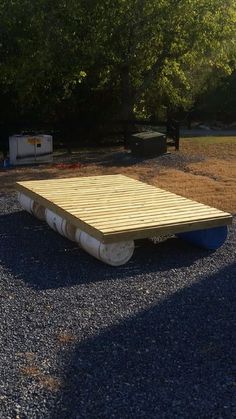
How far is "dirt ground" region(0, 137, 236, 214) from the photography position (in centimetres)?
1001

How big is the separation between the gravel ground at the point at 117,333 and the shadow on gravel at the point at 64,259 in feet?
0.04

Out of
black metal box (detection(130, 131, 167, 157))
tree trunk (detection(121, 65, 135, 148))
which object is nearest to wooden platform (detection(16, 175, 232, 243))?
black metal box (detection(130, 131, 167, 157))

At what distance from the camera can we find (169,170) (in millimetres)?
12453

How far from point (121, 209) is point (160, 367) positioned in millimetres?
2965

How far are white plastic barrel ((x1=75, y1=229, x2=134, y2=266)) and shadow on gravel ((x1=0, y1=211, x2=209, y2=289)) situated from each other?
0.08 meters

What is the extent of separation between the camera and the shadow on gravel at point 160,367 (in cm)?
331

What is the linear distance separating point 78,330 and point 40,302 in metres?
0.65

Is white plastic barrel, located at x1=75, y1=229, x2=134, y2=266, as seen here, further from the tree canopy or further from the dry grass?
the tree canopy

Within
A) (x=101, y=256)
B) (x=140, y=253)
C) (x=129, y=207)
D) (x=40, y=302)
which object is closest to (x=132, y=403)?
(x=40, y=302)

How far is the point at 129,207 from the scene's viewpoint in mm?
6648

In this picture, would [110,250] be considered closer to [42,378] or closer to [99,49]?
[42,378]

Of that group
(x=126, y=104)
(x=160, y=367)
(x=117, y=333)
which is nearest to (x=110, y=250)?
(x=117, y=333)

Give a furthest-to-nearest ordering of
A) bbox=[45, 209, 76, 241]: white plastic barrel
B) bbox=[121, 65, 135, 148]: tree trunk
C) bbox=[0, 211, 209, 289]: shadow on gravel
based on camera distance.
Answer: bbox=[121, 65, 135, 148]: tree trunk, bbox=[45, 209, 76, 241]: white plastic barrel, bbox=[0, 211, 209, 289]: shadow on gravel

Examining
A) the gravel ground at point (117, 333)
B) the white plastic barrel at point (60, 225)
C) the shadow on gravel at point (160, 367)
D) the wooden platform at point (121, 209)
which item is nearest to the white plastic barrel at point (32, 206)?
the wooden platform at point (121, 209)
